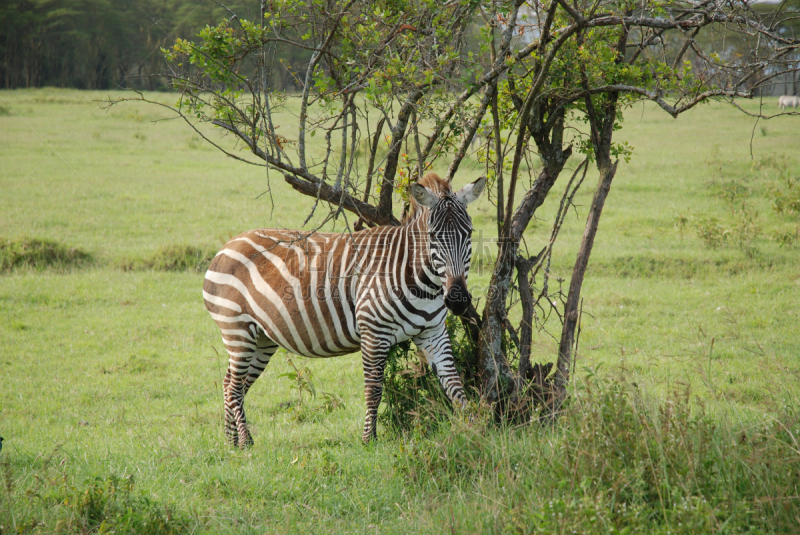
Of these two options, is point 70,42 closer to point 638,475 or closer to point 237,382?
point 237,382

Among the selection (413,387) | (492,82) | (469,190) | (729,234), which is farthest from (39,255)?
(729,234)

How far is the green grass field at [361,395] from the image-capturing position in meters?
3.14

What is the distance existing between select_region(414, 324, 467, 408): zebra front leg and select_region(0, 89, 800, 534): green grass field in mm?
425

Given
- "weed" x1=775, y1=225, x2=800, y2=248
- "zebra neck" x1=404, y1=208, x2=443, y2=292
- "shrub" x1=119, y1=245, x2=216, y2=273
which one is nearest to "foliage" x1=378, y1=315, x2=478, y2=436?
"zebra neck" x1=404, y1=208, x2=443, y2=292

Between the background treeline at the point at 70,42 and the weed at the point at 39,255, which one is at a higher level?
the background treeline at the point at 70,42

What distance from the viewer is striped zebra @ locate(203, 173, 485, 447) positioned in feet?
14.0

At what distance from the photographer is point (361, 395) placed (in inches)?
247

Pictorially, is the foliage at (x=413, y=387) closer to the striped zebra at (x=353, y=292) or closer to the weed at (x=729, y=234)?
the striped zebra at (x=353, y=292)

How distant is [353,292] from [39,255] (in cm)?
829

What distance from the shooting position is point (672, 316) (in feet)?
26.0

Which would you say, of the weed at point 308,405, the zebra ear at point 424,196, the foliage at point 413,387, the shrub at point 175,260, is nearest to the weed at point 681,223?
the foliage at point 413,387

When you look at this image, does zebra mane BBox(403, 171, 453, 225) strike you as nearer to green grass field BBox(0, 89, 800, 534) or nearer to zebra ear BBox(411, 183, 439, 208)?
zebra ear BBox(411, 183, 439, 208)

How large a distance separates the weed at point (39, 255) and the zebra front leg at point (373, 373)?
8118mm

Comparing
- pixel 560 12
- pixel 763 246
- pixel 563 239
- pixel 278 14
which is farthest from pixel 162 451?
pixel 763 246
